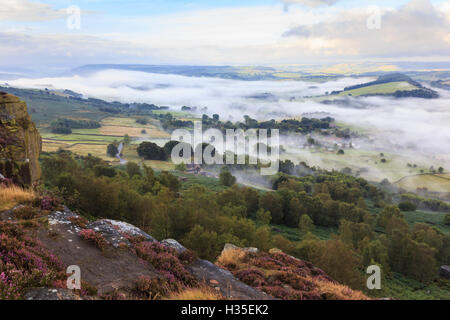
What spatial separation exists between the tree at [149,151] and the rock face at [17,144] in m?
127

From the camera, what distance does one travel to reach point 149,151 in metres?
150

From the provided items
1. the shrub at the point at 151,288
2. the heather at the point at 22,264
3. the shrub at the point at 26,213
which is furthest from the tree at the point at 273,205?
the heather at the point at 22,264

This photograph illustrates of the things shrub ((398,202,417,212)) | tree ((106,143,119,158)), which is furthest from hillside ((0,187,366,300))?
shrub ((398,202,417,212))

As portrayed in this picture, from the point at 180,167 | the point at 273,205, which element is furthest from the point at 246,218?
the point at 180,167

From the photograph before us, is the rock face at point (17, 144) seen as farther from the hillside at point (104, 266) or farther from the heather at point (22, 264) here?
the heather at point (22, 264)

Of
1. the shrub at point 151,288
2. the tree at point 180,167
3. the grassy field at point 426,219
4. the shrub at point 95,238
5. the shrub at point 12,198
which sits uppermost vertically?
the shrub at point 12,198

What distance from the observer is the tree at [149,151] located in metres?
150

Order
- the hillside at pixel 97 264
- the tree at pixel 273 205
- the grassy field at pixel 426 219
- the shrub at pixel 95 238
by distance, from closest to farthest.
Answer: the hillside at pixel 97 264 < the shrub at pixel 95 238 < the tree at pixel 273 205 < the grassy field at pixel 426 219

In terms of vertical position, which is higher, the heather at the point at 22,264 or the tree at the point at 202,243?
the heather at the point at 22,264

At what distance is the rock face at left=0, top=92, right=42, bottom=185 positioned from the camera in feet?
71.6

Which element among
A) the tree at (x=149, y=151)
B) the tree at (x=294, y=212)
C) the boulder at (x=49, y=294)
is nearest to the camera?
the boulder at (x=49, y=294)
